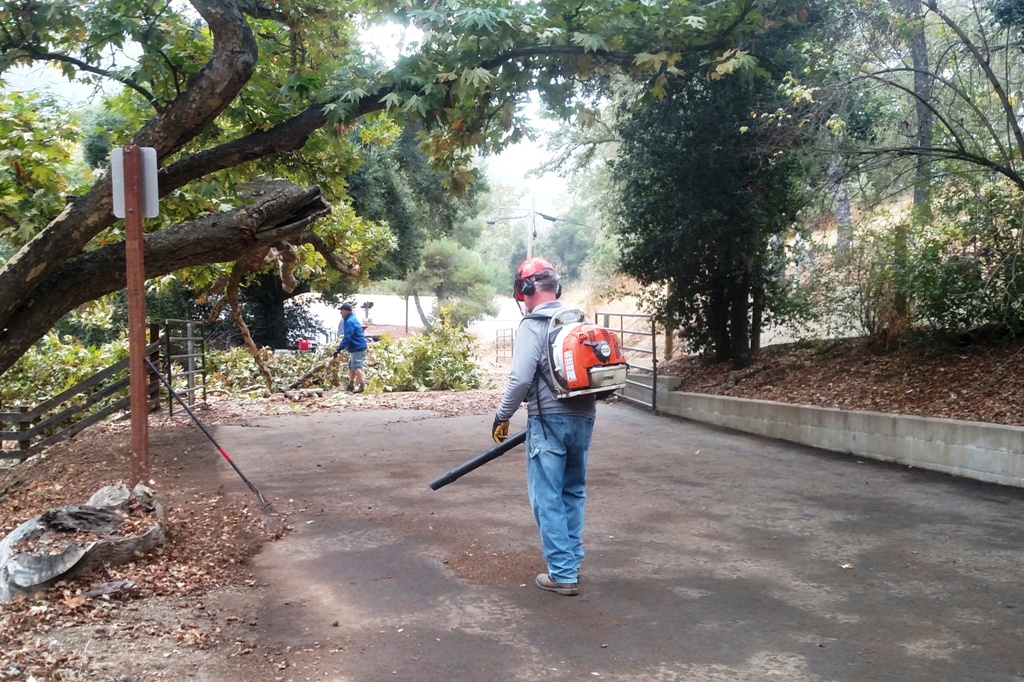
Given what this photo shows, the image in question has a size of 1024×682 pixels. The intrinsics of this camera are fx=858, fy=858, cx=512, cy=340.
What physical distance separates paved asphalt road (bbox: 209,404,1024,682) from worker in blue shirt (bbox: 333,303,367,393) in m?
7.24

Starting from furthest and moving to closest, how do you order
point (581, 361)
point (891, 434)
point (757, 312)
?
point (757, 312)
point (891, 434)
point (581, 361)

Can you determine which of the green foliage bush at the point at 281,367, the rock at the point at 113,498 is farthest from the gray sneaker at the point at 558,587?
the green foliage bush at the point at 281,367

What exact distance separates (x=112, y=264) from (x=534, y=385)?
446 cm

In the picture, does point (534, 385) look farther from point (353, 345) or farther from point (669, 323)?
point (353, 345)

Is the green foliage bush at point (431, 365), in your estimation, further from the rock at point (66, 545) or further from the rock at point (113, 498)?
the rock at point (66, 545)

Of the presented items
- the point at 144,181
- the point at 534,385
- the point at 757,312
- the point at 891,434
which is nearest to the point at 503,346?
the point at 757,312

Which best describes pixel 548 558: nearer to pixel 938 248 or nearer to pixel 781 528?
pixel 781 528

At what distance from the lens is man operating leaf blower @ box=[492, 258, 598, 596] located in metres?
5.05

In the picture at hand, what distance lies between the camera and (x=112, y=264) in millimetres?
7555

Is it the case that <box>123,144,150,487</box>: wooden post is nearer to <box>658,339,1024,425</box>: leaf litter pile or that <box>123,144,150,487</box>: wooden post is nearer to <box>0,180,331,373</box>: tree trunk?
<box>0,180,331,373</box>: tree trunk

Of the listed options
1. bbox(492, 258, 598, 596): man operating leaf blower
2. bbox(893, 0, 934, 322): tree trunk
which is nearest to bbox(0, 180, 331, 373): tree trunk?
bbox(492, 258, 598, 596): man operating leaf blower

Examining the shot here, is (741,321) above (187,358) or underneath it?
above

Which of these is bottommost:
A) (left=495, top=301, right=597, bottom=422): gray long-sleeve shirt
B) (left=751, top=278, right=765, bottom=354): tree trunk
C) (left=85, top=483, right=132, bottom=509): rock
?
(left=85, top=483, right=132, bottom=509): rock

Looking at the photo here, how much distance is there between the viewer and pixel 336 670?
13.0 feet
